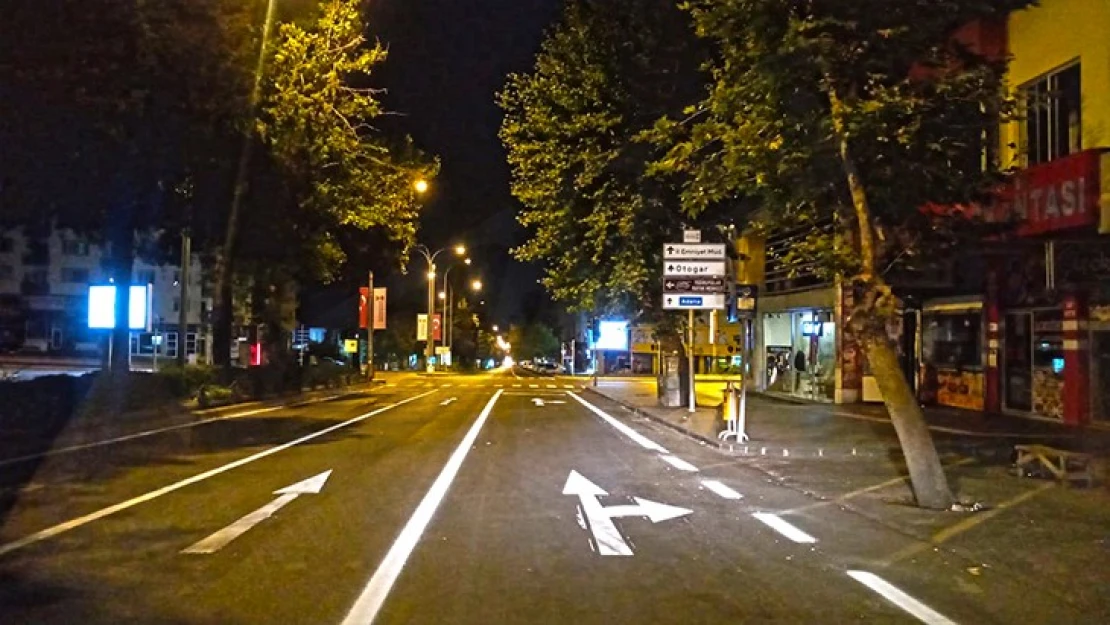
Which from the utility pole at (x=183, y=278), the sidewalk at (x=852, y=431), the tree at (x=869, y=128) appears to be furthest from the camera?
the utility pole at (x=183, y=278)

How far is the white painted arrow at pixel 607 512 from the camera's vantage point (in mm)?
10242

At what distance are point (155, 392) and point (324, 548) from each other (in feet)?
64.1

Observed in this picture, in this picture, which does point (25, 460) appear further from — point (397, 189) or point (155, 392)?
point (397, 189)

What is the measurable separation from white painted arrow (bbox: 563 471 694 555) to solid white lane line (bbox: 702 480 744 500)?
47.7 inches

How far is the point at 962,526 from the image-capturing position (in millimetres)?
11336

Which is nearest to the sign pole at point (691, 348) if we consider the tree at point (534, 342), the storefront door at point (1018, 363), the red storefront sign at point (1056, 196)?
the storefront door at point (1018, 363)

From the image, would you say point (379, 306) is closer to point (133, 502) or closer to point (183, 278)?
point (183, 278)

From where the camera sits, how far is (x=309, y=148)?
29500 mm

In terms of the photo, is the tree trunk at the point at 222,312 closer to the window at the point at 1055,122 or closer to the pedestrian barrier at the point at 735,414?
the pedestrian barrier at the point at 735,414

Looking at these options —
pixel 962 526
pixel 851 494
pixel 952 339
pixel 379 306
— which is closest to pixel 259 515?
pixel 851 494

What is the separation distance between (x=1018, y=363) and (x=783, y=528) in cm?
1701

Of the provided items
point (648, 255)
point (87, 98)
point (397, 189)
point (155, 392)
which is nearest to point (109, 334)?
point (155, 392)

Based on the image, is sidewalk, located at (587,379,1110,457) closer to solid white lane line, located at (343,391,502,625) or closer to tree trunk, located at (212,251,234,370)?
solid white lane line, located at (343,391,502,625)

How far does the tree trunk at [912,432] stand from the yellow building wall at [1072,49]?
20.5ft
